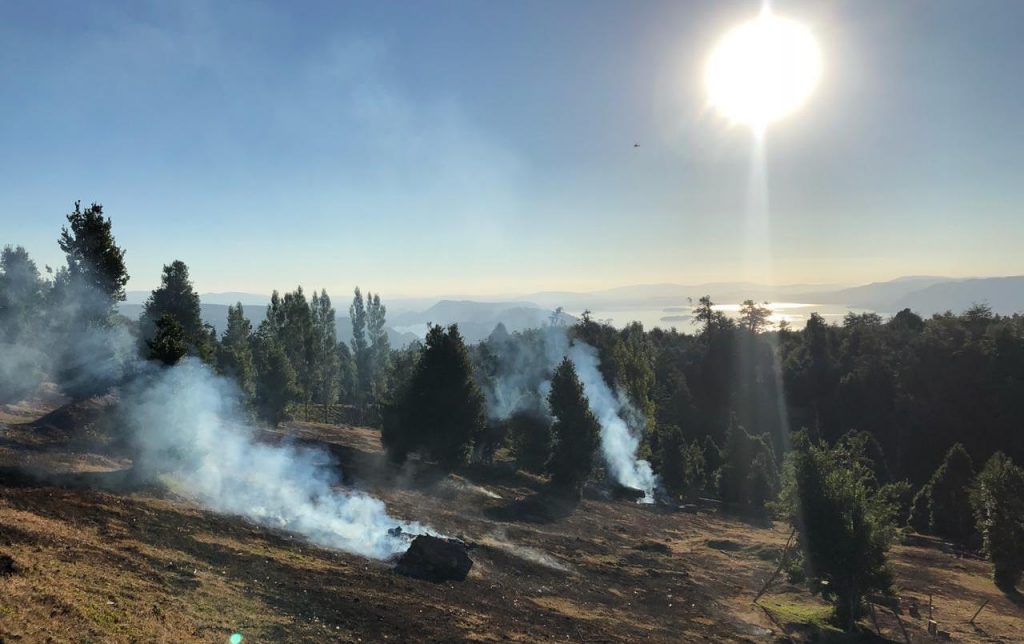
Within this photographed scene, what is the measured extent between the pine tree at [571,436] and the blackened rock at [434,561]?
25.9 metres

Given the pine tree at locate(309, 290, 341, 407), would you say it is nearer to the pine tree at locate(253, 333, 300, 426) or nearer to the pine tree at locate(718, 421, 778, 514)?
the pine tree at locate(253, 333, 300, 426)

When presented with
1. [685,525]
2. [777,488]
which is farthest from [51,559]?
[777,488]

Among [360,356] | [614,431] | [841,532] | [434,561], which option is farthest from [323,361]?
[841,532]

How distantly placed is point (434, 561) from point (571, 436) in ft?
90.1

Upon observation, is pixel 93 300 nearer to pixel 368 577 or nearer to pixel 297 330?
pixel 368 577

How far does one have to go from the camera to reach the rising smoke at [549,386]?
6425 cm

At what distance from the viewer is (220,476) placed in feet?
102

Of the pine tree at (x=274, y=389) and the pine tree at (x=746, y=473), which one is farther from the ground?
the pine tree at (x=274, y=389)

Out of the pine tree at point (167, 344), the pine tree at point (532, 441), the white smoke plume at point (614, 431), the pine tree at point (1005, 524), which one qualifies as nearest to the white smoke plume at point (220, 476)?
the pine tree at point (167, 344)

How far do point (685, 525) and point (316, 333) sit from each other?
2181 inches

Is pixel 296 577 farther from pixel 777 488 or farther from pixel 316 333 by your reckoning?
pixel 316 333

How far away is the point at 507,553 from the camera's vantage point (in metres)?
28.8

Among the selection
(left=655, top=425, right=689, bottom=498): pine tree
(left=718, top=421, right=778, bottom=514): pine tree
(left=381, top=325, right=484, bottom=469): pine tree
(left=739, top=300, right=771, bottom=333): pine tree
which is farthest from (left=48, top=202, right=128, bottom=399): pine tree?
(left=739, top=300, right=771, bottom=333): pine tree

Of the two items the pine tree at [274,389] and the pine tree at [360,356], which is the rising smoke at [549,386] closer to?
the pine tree at [274,389]
